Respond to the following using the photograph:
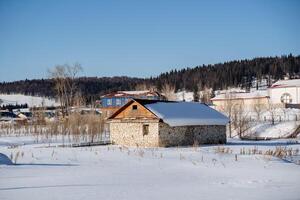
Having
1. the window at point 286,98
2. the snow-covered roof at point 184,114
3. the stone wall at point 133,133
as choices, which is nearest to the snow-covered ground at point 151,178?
the stone wall at point 133,133

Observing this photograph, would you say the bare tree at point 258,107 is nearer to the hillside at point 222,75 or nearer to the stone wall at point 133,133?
the stone wall at point 133,133

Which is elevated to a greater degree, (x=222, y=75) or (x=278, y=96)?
(x=222, y=75)

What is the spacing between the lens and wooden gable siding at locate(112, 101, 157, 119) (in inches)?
1072

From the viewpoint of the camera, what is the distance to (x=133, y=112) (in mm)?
28031

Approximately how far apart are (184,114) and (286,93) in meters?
37.7

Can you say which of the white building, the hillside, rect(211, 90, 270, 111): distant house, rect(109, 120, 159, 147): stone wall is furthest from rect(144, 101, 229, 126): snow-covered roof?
the hillside

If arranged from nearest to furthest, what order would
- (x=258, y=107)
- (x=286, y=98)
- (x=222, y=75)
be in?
(x=258, y=107), (x=286, y=98), (x=222, y=75)

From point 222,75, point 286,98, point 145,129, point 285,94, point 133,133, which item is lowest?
point 133,133

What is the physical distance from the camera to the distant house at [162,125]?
26.6 meters

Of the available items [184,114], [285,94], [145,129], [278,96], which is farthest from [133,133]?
[285,94]

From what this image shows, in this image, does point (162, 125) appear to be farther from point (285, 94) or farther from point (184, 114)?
point (285, 94)

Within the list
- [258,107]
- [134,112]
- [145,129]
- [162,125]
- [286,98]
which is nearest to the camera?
[162,125]

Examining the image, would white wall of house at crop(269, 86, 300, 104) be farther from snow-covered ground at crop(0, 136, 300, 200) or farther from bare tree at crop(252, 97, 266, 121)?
snow-covered ground at crop(0, 136, 300, 200)

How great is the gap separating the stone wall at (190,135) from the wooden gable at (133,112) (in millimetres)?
1234
